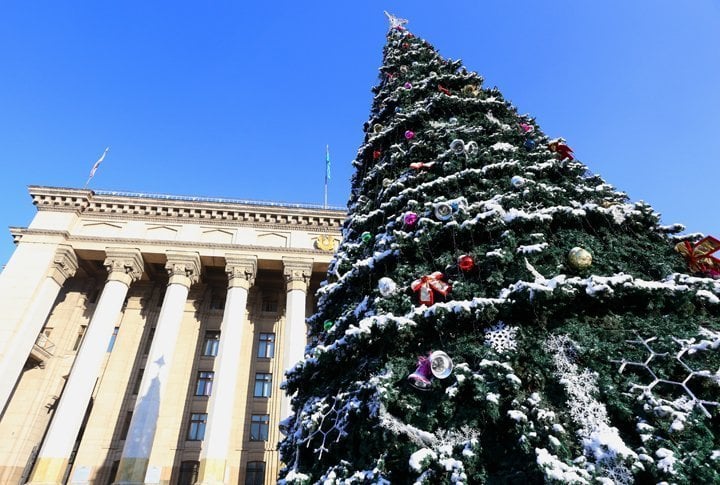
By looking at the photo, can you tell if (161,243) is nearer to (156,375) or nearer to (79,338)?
(79,338)

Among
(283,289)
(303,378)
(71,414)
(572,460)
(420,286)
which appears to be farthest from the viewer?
(283,289)

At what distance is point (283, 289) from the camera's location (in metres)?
29.9

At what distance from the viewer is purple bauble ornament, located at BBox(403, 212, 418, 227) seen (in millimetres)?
6617

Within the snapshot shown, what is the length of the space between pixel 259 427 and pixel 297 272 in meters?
9.77

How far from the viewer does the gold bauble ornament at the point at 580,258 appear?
5.08 meters

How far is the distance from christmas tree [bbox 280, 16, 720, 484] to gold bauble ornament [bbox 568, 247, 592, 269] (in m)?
0.03

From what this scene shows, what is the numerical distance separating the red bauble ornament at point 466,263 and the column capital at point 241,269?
72.6 feet

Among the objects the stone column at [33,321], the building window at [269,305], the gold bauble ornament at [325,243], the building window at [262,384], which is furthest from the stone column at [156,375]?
the gold bauble ornament at [325,243]

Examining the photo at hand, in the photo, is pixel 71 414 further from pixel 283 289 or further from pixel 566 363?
pixel 566 363

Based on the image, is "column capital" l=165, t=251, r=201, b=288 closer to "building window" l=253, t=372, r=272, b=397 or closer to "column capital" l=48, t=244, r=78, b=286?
"column capital" l=48, t=244, r=78, b=286

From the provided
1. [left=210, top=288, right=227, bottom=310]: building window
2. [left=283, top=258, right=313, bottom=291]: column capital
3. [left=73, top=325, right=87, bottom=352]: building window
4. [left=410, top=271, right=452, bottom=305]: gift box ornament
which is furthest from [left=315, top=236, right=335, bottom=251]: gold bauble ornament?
[left=410, top=271, right=452, bottom=305]: gift box ornament

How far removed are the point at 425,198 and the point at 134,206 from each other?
2694cm

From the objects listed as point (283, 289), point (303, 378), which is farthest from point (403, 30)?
point (283, 289)

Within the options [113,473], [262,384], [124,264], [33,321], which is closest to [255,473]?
[262,384]
